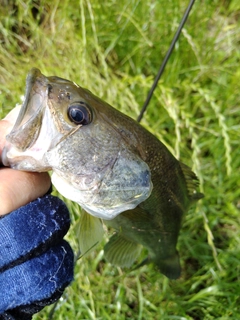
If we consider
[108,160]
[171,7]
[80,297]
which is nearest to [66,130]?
[108,160]

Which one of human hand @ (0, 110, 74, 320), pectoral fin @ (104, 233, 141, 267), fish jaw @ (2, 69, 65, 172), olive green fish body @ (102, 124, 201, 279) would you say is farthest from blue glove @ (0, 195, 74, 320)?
pectoral fin @ (104, 233, 141, 267)

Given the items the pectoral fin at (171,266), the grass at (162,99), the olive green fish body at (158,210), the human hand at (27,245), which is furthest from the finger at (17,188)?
the grass at (162,99)

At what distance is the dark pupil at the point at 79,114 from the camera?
3.16 ft

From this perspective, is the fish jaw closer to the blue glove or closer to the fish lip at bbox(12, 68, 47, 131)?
the fish lip at bbox(12, 68, 47, 131)

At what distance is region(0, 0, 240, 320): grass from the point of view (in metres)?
1.89

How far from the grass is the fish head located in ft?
2.80

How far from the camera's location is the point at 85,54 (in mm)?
2213

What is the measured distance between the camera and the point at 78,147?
0.98m

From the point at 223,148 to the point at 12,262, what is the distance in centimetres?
156

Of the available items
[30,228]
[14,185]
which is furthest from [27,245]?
[14,185]

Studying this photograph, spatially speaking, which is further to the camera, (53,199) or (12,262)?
(53,199)

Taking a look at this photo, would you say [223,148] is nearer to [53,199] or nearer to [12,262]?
[53,199]

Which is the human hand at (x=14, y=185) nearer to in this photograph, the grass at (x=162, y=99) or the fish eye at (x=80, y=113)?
the fish eye at (x=80, y=113)

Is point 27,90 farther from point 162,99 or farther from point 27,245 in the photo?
point 162,99
